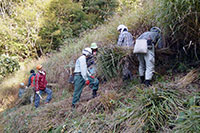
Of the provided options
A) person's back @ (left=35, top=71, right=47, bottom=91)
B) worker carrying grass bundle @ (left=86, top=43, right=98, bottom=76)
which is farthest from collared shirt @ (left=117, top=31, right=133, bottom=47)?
person's back @ (left=35, top=71, right=47, bottom=91)

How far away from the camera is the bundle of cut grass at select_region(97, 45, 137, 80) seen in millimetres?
5195

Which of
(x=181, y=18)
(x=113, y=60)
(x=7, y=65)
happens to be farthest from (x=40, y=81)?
(x=7, y=65)

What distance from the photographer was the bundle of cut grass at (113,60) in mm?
5195

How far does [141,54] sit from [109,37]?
8.71 ft

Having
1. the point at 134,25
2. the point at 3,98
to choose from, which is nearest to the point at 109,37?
the point at 134,25

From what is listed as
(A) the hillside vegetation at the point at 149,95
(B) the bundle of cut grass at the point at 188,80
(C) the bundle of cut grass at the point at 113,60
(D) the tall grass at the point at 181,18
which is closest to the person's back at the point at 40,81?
(A) the hillside vegetation at the point at 149,95

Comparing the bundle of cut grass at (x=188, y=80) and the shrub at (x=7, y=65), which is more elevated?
the bundle of cut grass at (x=188, y=80)

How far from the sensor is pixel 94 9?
13648 millimetres

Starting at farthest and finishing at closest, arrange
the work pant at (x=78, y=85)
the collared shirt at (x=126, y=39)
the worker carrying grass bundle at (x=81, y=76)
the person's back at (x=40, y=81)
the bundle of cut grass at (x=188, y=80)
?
1. the person's back at (x=40, y=81)
2. the collared shirt at (x=126, y=39)
3. the work pant at (x=78, y=85)
4. the worker carrying grass bundle at (x=81, y=76)
5. the bundle of cut grass at (x=188, y=80)

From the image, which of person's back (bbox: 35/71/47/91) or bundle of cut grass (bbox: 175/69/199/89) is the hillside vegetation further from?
person's back (bbox: 35/71/47/91)

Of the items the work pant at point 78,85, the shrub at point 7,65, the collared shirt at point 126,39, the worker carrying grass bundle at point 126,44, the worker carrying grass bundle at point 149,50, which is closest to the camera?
the worker carrying grass bundle at point 149,50

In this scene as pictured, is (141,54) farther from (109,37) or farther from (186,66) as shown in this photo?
(109,37)

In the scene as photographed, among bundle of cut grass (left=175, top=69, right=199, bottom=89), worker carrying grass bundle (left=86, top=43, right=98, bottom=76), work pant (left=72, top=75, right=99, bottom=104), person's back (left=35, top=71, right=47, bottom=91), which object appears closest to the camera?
bundle of cut grass (left=175, top=69, right=199, bottom=89)

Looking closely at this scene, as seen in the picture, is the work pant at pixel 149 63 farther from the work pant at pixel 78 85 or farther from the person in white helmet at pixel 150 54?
the work pant at pixel 78 85
